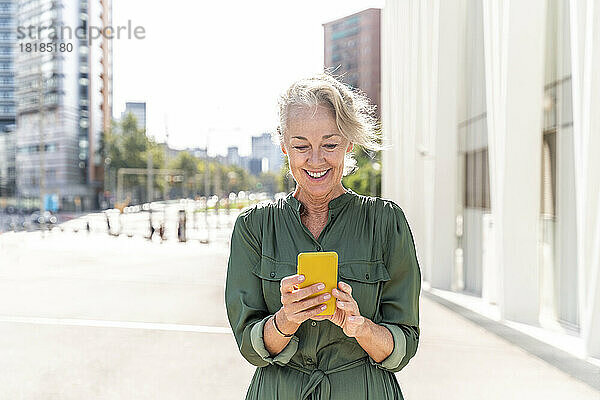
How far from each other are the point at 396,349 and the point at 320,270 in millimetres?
423

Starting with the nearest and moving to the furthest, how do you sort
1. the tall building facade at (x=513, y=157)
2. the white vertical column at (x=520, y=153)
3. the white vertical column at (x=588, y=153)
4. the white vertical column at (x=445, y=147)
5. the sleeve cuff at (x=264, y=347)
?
the sleeve cuff at (x=264, y=347) < the white vertical column at (x=588, y=153) < the tall building facade at (x=513, y=157) < the white vertical column at (x=520, y=153) < the white vertical column at (x=445, y=147)

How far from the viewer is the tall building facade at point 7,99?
6900 cm

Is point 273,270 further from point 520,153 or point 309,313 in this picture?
point 520,153

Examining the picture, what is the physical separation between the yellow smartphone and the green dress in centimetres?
17

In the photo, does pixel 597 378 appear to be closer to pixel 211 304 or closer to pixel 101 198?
pixel 211 304

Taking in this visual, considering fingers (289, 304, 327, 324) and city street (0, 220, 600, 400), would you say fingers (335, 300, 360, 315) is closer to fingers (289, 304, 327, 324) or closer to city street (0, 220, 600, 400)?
fingers (289, 304, 327, 324)

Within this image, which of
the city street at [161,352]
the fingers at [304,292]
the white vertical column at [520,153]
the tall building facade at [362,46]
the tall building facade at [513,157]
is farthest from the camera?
the tall building facade at [362,46]

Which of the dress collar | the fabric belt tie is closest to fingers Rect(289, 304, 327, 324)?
the fabric belt tie

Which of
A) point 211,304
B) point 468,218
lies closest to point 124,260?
point 211,304

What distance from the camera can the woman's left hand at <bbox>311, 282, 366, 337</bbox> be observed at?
1716mm

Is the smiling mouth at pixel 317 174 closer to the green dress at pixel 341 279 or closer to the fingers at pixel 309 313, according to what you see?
the green dress at pixel 341 279

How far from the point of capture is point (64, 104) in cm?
7369

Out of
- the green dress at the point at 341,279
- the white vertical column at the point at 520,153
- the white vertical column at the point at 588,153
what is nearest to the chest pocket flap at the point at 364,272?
the green dress at the point at 341,279

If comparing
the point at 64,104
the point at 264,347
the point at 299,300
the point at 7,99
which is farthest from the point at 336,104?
the point at 7,99
